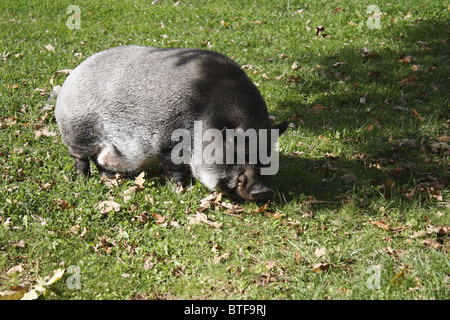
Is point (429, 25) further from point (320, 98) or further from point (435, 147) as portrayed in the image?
point (435, 147)

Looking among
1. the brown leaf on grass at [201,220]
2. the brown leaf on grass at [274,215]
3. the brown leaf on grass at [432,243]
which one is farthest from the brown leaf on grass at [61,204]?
the brown leaf on grass at [432,243]

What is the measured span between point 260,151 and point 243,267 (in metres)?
1.20

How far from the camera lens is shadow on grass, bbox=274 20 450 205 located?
4.90m

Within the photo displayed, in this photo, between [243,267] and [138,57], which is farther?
[138,57]

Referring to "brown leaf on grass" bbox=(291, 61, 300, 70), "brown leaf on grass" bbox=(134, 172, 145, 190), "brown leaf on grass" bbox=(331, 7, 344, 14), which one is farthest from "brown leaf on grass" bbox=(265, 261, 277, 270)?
"brown leaf on grass" bbox=(331, 7, 344, 14)

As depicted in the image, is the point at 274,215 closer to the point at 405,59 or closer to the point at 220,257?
the point at 220,257

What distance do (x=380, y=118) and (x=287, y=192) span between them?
203 cm

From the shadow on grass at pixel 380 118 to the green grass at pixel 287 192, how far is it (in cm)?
2

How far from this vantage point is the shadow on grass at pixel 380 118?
16.1ft

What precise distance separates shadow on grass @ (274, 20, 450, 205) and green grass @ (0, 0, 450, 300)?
2 cm

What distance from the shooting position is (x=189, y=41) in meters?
8.40

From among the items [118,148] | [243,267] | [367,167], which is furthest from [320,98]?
[243,267]

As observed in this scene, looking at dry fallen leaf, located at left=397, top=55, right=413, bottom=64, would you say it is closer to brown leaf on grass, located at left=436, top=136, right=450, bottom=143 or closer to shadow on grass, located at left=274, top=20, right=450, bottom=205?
shadow on grass, located at left=274, top=20, right=450, bottom=205

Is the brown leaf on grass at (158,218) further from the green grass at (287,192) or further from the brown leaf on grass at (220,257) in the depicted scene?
the brown leaf on grass at (220,257)
